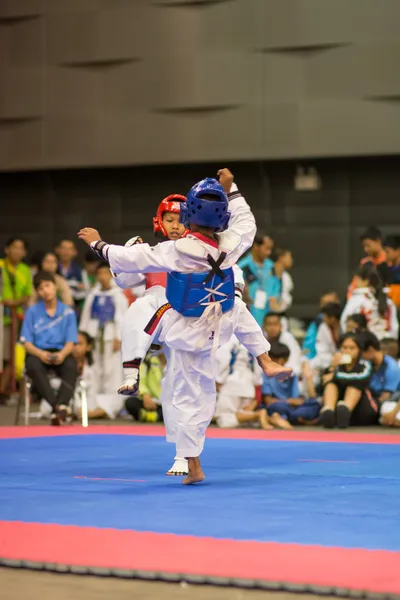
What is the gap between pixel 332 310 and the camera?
10055 mm

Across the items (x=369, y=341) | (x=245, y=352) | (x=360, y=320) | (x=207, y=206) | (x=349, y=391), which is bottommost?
(x=349, y=391)

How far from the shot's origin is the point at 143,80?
1315 centimetres

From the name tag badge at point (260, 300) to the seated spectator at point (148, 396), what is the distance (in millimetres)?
1132

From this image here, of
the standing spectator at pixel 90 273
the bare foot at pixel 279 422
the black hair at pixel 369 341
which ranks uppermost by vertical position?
the standing spectator at pixel 90 273

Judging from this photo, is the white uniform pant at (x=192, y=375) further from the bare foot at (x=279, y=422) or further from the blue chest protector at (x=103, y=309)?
the blue chest protector at (x=103, y=309)

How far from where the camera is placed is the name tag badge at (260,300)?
1070 cm

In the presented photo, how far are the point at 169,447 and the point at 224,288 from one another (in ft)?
7.67

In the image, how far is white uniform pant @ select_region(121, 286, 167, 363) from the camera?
19.5ft

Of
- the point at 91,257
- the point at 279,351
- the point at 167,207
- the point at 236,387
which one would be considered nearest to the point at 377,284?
the point at 279,351

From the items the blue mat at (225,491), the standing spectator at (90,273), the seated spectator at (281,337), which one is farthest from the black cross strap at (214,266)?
the standing spectator at (90,273)

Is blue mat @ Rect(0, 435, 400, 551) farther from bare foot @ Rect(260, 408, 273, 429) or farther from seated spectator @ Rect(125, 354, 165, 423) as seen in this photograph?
seated spectator @ Rect(125, 354, 165, 423)

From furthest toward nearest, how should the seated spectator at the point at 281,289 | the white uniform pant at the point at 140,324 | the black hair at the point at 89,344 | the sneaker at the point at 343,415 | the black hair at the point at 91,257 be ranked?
the black hair at the point at 91,257
the seated spectator at the point at 281,289
the black hair at the point at 89,344
the sneaker at the point at 343,415
the white uniform pant at the point at 140,324

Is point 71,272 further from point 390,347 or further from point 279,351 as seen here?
point 390,347

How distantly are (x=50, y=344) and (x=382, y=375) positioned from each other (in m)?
2.70
